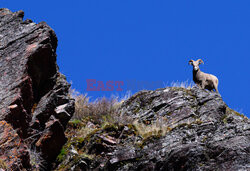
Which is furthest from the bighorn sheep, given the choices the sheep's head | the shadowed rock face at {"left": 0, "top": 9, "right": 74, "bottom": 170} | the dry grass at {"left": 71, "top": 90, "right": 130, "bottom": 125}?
the shadowed rock face at {"left": 0, "top": 9, "right": 74, "bottom": 170}

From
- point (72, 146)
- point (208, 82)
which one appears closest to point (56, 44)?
point (72, 146)

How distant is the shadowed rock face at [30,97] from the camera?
263 inches

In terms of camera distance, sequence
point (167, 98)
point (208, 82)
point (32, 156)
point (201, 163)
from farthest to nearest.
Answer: point (208, 82)
point (167, 98)
point (32, 156)
point (201, 163)

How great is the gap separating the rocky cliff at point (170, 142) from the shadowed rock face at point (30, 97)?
747 mm

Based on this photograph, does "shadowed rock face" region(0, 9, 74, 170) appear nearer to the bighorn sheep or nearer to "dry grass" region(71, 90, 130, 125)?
"dry grass" region(71, 90, 130, 125)

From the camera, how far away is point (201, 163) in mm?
6004

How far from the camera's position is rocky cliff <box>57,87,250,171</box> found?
6.03 m

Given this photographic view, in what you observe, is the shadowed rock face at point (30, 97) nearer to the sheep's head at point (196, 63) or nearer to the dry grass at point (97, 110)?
the dry grass at point (97, 110)

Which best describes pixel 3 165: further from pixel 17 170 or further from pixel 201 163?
pixel 201 163

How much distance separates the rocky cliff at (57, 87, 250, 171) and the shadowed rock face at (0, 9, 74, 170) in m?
0.75

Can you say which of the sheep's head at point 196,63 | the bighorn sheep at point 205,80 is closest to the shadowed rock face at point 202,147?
the bighorn sheep at point 205,80

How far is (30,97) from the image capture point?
7.53 metres

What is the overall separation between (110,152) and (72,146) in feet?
3.39

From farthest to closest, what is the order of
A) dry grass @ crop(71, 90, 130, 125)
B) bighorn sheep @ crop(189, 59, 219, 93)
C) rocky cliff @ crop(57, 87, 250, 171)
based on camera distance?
bighorn sheep @ crop(189, 59, 219, 93)
dry grass @ crop(71, 90, 130, 125)
rocky cliff @ crop(57, 87, 250, 171)
